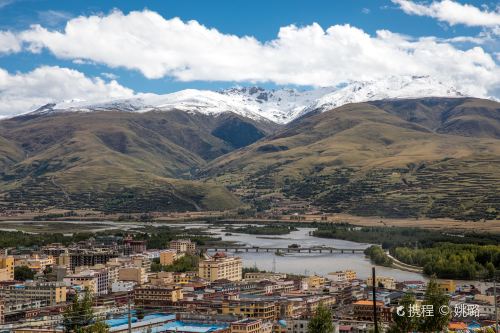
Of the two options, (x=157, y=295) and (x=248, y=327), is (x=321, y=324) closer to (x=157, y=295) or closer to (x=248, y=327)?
(x=248, y=327)

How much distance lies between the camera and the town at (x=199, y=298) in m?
27.4

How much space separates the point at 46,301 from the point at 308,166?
314ft

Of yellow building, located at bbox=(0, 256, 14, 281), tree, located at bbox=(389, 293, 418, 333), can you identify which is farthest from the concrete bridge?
tree, located at bbox=(389, 293, 418, 333)

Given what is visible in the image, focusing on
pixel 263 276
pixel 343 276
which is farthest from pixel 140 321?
pixel 343 276

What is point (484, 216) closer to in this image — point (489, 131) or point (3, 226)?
point (3, 226)

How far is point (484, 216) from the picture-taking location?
82.4m

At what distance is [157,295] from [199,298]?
192 cm

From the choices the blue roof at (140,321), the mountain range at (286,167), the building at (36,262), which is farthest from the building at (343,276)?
the mountain range at (286,167)

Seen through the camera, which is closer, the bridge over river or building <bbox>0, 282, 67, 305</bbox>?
building <bbox>0, 282, 67, 305</bbox>

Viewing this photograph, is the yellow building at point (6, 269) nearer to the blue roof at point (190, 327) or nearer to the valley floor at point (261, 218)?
the blue roof at point (190, 327)

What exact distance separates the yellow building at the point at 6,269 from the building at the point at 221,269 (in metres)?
10.7

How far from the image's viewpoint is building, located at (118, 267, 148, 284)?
4459 cm

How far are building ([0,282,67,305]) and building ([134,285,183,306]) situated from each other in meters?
3.52

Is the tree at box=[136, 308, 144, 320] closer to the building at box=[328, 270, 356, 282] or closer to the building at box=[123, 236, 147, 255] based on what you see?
the building at box=[328, 270, 356, 282]
